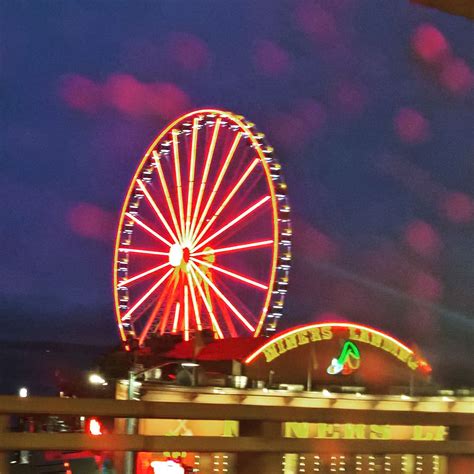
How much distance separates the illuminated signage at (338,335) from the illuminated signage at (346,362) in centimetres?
8

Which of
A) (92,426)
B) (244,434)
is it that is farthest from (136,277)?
(244,434)

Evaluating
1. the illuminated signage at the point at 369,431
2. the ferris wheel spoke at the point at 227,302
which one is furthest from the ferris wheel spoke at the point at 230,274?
the illuminated signage at the point at 369,431

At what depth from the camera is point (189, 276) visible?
26.3 m

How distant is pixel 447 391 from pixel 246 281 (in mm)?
12273

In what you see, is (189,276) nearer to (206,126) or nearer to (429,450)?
(206,126)

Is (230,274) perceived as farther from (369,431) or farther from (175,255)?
(369,431)

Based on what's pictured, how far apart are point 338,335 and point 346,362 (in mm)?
1009

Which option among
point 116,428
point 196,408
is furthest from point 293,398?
point 196,408

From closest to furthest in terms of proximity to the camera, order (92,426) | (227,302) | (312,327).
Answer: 1. (92,426)
2. (227,302)
3. (312,327)

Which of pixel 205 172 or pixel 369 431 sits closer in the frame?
pixel 369 431

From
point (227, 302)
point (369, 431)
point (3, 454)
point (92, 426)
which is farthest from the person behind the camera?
point (227, 302)

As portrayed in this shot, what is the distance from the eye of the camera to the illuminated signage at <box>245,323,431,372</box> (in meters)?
29.5

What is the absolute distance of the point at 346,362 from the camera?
1243 inches

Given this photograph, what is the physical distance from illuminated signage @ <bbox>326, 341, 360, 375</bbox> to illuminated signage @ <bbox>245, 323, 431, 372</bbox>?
3.1 inches
